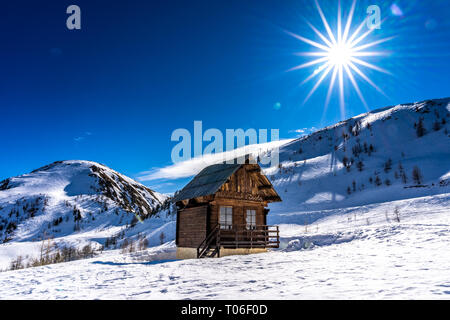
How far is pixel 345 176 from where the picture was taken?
47250 mm

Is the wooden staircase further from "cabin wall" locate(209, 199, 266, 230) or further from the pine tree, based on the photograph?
the pine tree

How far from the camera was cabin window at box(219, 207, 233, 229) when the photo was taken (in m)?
18.4

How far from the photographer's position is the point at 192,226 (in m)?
19.7

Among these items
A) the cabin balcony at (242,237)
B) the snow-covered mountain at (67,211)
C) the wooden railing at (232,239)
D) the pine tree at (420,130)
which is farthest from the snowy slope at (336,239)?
the snow-covered mountain at (67,211)

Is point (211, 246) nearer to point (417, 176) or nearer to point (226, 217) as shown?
point (226, 217)

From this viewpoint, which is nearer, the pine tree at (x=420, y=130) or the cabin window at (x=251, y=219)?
the cabin window at (x=251, y=219)

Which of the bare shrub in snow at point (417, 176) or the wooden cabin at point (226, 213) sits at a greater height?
the bare shrub in snow at point (417, 176)

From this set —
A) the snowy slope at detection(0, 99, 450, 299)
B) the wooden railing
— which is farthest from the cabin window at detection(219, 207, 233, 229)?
the snowy slope at detection(0, 99, 450, 299)

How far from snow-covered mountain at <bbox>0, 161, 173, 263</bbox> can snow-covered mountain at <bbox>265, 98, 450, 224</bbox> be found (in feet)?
70.9

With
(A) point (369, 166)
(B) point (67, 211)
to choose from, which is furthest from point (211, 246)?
(B) point (67, 211)

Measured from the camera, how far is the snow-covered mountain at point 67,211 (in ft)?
191

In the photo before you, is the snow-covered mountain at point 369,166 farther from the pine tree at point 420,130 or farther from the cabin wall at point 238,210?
the cabin wall at point 238,210
